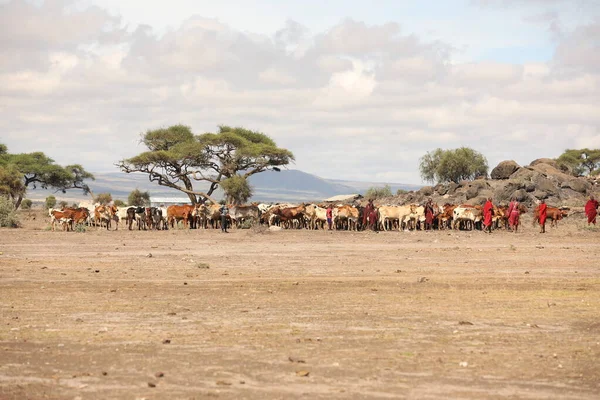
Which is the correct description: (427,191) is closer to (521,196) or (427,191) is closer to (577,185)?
(521,196)

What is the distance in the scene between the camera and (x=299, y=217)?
4369cm

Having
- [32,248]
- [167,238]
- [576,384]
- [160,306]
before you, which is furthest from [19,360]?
[167,238]

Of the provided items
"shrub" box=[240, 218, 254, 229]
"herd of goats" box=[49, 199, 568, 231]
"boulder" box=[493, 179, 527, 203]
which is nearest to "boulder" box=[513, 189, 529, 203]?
"boulder" box=[493, 179, 527, 203]

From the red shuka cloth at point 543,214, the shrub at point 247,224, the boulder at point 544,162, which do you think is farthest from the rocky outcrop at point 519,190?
the red shuka cloth at point 543,214

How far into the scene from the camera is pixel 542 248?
2877cm

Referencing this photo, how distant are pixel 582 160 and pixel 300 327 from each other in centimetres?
9074

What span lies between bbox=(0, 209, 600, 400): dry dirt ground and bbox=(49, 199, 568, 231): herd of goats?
16.0 metres

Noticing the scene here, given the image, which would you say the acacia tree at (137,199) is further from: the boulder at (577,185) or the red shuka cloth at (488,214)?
the red shuka cloth at (488,214)

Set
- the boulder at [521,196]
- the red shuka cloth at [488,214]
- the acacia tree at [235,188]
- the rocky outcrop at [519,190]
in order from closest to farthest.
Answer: the red shuka cloth at [488,214] → the boulder at [521,196] → the rocky outcrop at [519,190] → the acacia tree at [235,188]

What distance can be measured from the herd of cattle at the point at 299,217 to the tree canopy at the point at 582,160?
55.0m

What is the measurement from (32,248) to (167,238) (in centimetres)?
686

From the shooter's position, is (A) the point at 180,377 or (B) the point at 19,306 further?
(B) the point at 19,306

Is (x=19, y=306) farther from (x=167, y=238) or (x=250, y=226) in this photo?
(x=250, y=226)

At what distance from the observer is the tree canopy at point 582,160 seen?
317ft
